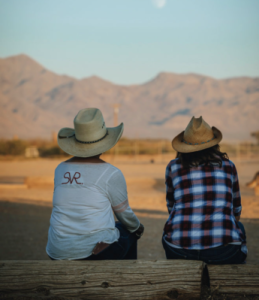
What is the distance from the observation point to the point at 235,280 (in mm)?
2398

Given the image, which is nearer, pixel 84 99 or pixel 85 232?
pixel 85 232

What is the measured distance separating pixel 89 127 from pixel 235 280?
153 centimetres

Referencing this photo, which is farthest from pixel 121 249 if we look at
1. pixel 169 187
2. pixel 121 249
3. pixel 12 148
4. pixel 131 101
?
pixel 131 101

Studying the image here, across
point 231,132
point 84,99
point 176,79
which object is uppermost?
point 176,79

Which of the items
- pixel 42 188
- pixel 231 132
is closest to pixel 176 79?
pixel 231 132

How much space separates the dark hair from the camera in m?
2.76

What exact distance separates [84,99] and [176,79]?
1926 inches

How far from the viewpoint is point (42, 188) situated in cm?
1345

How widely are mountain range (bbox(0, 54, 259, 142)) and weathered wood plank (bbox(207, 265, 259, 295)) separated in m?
90.8

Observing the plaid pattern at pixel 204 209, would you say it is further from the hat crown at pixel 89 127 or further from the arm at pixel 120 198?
the hat crown at pixel 89 127

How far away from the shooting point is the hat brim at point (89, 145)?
2911mm

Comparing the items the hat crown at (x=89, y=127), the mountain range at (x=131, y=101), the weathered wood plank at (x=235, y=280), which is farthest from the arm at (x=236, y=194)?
the mountain range at (x=131, y=101)

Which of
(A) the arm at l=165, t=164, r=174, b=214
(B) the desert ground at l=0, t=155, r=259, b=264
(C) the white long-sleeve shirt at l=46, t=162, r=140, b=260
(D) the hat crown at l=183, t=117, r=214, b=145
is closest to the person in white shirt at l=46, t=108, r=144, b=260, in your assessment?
(C) the white long-sleeve shirt at l=46, t=162, r=140, b=260

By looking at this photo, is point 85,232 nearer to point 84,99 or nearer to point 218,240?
point 218,240
